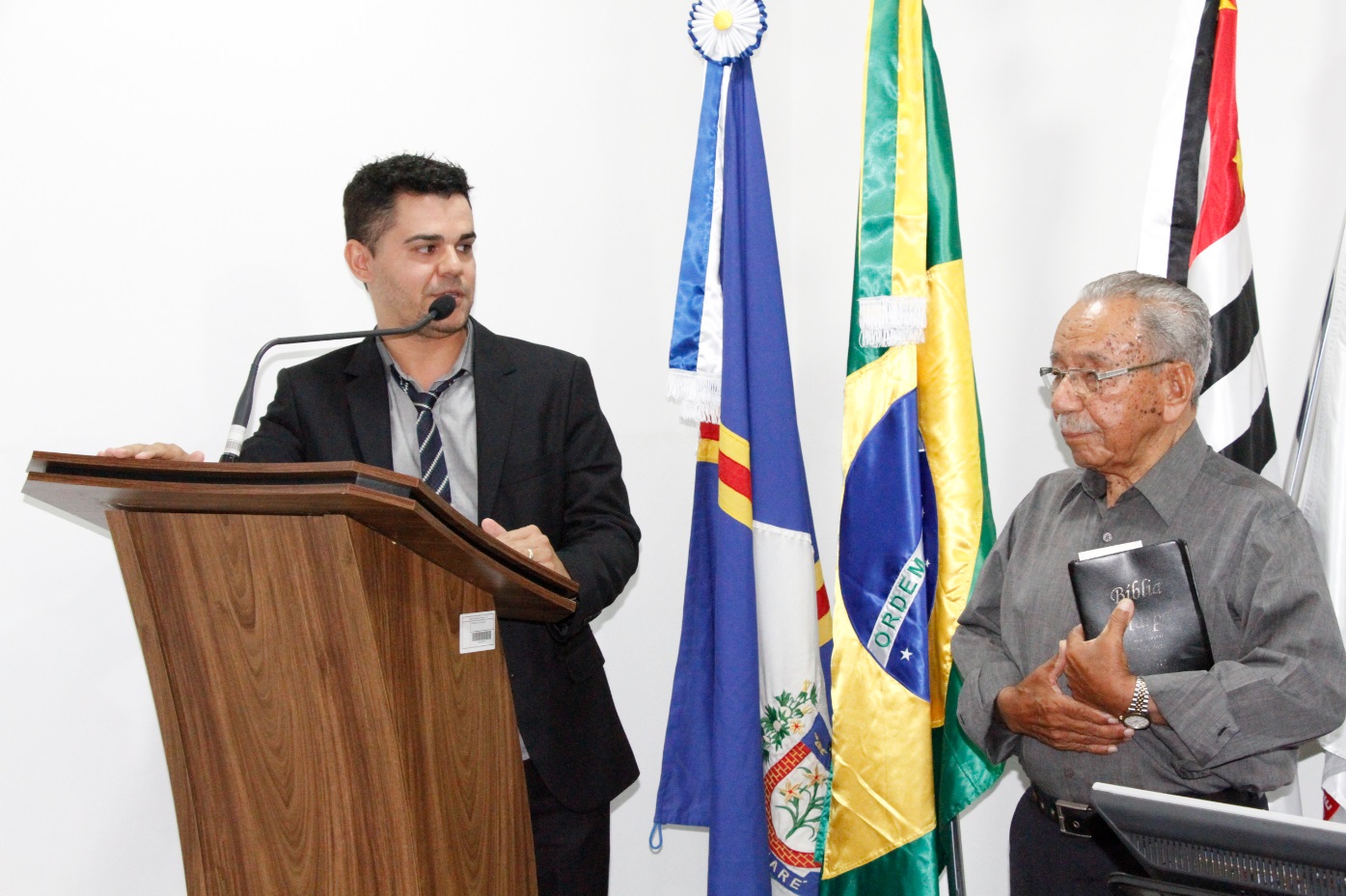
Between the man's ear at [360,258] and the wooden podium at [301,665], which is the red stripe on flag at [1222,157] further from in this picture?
the man's ear at [360,258]

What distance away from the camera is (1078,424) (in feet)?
5.70

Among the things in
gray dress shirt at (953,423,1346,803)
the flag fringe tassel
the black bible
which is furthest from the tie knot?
the black bible

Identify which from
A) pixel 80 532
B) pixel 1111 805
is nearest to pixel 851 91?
pixel 80 532

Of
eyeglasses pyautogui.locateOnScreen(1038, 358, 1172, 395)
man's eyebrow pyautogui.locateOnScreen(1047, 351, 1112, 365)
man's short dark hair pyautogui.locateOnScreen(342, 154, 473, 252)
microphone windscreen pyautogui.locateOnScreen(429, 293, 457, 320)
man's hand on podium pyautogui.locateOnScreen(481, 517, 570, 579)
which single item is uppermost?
man's short dark hair pyautogui.locateOnScreen(342, 154, 473, 252)

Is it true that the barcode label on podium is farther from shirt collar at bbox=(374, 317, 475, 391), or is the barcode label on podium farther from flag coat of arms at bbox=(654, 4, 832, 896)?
flag coat of arms at bbox=(654, 4, 832, 896)

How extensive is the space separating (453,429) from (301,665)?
74 centimetres

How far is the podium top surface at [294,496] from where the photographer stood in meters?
1.21

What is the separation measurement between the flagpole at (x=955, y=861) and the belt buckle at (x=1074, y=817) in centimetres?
67

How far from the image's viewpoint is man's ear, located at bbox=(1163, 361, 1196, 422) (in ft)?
5.57

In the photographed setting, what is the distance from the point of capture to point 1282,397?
7.64 ft

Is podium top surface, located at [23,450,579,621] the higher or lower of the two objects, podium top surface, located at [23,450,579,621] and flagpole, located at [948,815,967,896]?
the higher

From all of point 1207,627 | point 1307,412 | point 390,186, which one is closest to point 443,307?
point 390,186

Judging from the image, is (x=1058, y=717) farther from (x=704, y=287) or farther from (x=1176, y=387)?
(x=704, y=287)

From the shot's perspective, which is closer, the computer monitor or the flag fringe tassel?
the computer monitor
